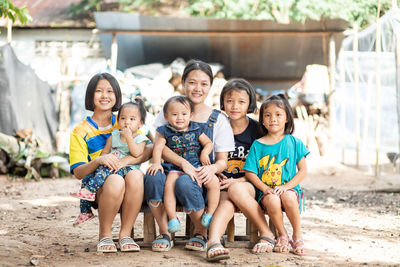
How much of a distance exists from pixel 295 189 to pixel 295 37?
23.7ft

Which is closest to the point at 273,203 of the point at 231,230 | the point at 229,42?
the point at 231,230

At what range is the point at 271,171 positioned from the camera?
301cm

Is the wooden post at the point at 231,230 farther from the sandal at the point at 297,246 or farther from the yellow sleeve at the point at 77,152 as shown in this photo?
the yellow sleeve at the point at 77,152

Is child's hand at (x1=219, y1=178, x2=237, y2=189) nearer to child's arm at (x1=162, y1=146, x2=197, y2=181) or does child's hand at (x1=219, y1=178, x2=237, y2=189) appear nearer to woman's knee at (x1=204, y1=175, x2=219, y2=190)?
woman's knee at (x1=204, y1=175, x2=219, y2=190)

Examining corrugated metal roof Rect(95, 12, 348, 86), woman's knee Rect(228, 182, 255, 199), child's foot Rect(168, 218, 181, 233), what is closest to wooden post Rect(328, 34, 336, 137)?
corrugated metal roof Rect(95, 12, 348, 86)

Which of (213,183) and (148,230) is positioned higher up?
(213,183)

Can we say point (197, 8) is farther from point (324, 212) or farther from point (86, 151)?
point (86, 151)

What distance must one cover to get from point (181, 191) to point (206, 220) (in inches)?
9.8

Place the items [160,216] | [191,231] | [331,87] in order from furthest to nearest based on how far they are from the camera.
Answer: [331,87] → [191,231] → [160,216]

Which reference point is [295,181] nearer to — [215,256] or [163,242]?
[215,256]

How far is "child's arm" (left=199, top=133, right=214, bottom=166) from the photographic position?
9.68ft

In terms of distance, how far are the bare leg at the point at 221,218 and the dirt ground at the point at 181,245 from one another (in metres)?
0.16

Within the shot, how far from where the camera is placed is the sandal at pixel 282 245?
289 centimetres

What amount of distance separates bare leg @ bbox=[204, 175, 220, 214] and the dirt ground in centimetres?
30
